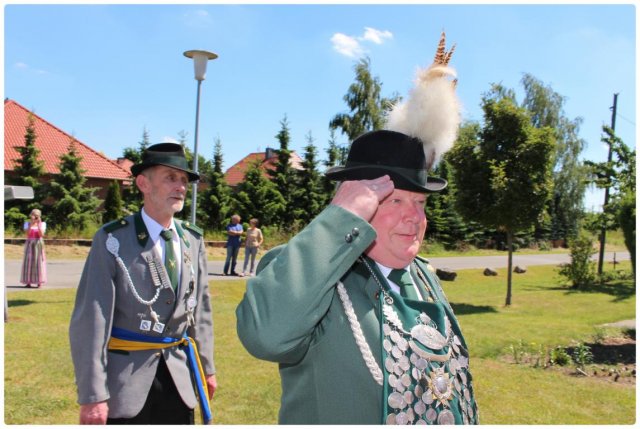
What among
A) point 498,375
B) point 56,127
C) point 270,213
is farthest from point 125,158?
point 498,375

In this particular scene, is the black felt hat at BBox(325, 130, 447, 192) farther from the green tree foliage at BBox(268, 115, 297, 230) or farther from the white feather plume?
the green tree foliage at BBox(268, 115, 297, 230)

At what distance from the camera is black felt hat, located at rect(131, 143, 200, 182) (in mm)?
3543

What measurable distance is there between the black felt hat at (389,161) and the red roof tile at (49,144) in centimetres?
2829

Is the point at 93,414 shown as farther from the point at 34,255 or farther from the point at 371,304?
the point at 34,255

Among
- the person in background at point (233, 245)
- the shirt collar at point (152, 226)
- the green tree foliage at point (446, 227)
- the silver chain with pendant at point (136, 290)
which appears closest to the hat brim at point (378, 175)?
the silver chain with pendant at point (136, 290)

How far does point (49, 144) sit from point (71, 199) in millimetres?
6656

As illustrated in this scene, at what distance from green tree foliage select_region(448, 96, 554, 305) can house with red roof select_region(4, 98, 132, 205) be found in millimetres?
20313

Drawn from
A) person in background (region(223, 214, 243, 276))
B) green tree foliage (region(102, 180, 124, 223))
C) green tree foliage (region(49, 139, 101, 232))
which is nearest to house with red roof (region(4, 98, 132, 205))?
green tree foliage (region(102, 180, 124, 223))

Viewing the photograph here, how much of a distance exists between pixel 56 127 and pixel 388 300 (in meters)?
33.0

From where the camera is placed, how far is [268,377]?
6.67 meters

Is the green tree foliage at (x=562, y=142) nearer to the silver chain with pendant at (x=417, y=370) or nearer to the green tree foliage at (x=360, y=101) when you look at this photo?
the green tree foliage at (x=360, y=101)

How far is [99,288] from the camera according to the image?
10.0 feet

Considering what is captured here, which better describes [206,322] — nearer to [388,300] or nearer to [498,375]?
[388,300]

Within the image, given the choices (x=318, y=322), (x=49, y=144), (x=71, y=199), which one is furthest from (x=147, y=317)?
(x=49, y=144)
